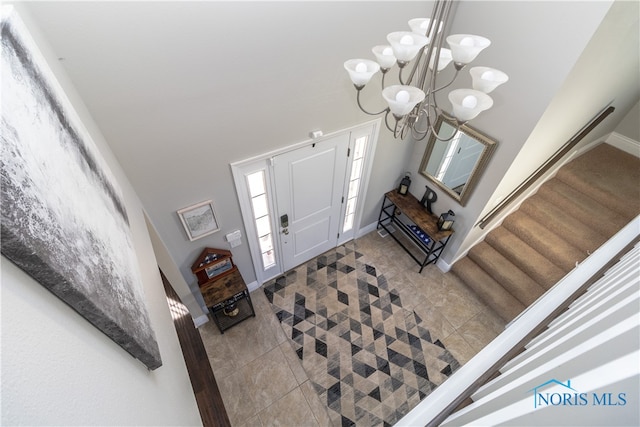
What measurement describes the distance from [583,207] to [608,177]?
0.58 m

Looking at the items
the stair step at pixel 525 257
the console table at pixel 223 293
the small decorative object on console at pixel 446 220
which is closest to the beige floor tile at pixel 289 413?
the console table at pixel 223 293

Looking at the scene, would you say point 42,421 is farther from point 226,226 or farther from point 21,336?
point 226,226

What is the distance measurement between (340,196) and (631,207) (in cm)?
305

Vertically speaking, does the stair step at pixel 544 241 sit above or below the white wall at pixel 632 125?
below

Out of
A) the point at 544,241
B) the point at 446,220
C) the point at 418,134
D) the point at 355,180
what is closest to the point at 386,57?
the point at 418,134

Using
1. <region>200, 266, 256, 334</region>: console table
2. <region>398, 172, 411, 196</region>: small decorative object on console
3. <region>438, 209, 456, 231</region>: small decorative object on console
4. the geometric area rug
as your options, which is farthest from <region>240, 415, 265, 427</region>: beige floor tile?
<region>398, 172, 411, 196</region>: small decorative object on console

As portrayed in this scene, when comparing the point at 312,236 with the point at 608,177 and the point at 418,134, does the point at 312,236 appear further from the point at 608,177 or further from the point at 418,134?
the point at 608,177

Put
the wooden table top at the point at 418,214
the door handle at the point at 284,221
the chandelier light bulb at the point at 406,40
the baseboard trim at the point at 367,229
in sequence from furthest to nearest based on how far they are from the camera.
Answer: the baseboard trim at the point at 367,229
the wooden table top at the point at 418,214
the door handle at the point at 284,221
the chandelier light bulb at the point at 406,40

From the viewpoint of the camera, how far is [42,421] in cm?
37

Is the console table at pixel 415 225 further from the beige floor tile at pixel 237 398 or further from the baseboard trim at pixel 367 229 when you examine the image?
the beige floor tile at pixel 237 398

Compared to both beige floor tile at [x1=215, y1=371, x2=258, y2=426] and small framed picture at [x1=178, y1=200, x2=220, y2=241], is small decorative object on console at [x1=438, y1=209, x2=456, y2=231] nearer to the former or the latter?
small framed picture at [x1=178, y1=200, x2=220, y2=241]

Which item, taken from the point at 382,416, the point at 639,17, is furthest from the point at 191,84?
the point at 382,416

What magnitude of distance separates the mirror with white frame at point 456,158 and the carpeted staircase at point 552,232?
Answer: 3.17 ft

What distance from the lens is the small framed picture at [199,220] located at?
7.45 ft
